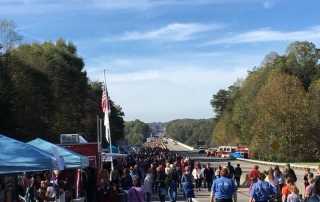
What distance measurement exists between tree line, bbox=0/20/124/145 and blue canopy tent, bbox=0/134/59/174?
39063 mm

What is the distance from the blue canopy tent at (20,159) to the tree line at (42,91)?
128 feet

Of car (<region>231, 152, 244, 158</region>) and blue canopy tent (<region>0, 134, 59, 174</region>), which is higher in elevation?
blue canopy tent (<region>0, 134, 59, 174</region>)

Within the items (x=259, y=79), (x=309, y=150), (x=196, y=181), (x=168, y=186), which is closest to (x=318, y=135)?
(x=309, y=150)

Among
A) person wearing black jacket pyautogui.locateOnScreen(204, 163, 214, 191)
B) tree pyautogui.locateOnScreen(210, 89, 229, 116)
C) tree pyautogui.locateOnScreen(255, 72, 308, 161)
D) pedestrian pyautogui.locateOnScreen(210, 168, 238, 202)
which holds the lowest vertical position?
person wearing black jacket pyautogui.locateOnScreen(204, 163, 214, 191)

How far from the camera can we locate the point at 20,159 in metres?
9.96

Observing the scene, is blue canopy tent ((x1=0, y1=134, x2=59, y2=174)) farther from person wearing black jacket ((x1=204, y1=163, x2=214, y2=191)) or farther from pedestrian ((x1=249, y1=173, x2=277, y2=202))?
person wearing black jacket ((x1=204, y1=163, x2=214, y2=191))

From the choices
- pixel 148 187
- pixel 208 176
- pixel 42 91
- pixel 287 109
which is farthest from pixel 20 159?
pixel 287 109

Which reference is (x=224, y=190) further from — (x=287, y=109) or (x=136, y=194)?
(x=287, y=109)

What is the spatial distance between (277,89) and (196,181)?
1872 inches

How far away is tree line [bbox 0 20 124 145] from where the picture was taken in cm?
5094

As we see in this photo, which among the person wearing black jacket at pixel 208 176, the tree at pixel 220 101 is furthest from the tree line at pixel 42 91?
the tree at pixel 220 101

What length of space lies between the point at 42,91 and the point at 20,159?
53.1 m

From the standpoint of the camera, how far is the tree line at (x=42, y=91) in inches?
2005

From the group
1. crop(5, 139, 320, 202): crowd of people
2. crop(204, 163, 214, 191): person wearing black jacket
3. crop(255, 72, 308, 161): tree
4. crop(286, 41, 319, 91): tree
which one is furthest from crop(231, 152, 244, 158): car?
crop(5, 139, 320, 202): crowd of people
